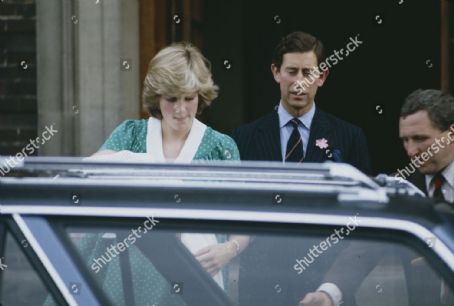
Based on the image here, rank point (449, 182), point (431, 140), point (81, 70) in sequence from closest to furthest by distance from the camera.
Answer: point (449, 182)
point (431, 140)
point (81, 70)

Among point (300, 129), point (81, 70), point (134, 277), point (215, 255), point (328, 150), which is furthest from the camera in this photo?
point (81, 70)

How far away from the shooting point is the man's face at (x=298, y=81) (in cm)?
563

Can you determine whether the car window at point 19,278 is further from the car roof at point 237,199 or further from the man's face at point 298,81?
the man's face at point 298,81

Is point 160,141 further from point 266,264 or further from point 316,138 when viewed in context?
point 266,264

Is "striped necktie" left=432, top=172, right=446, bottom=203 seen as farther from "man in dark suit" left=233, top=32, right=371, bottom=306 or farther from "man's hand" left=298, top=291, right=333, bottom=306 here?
"man's hand" left=298, top=291, right=333, bottom=306

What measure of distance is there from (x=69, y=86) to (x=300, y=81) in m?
5.05

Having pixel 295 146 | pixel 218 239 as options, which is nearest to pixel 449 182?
pixel 295 146

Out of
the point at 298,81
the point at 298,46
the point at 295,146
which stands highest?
the point at 298,46

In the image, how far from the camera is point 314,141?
560 cm

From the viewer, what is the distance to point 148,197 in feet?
11.0

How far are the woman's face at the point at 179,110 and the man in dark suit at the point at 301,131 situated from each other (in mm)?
663

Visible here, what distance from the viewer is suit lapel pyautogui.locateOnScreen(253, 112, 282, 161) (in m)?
5.59

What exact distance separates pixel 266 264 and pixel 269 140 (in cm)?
236

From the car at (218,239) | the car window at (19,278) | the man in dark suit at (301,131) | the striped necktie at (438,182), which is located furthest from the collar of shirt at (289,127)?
the car window at (19,278)
